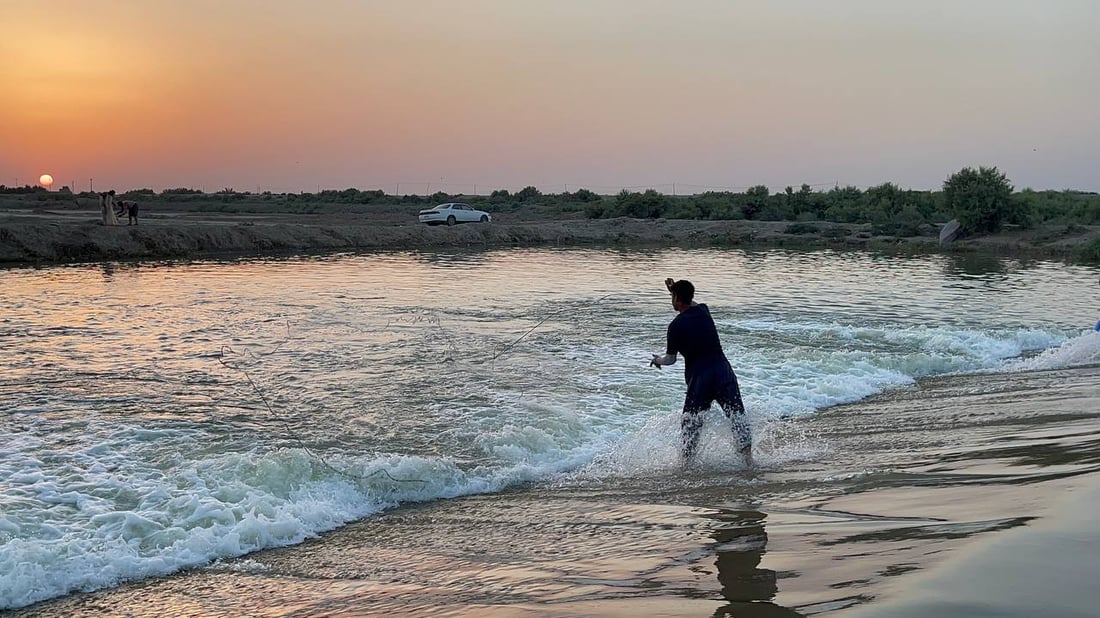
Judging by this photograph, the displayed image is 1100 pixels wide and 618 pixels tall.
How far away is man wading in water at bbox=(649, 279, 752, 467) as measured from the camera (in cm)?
814

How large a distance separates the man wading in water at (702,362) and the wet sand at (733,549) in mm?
494

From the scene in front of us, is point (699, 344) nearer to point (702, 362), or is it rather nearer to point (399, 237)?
point (702, 362)

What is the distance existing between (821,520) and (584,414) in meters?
5.17

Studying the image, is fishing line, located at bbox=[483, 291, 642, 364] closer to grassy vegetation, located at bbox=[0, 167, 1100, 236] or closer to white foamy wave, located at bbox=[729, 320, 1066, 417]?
white foamy wave, located at bbox=[729, 320, 1066, 417]

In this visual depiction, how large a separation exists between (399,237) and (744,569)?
40.6 meters

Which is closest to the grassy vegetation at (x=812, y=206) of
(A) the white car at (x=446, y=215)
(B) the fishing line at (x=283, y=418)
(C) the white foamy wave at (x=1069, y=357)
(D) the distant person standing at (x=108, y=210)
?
(A) the white car at (x=446, y=215)

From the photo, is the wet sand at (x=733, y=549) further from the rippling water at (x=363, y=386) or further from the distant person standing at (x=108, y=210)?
the distant person standing at (x=108, y=210)

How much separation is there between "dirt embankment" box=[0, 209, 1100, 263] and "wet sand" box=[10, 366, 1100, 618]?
28.4 meters

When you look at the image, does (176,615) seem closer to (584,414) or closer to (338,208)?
(584,414)

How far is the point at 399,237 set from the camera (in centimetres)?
4422

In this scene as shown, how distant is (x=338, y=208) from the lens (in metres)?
73.2

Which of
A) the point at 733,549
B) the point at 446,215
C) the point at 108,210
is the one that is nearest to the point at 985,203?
the point at 446,215

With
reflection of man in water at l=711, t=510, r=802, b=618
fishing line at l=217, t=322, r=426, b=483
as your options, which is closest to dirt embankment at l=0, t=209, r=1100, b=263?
fishing line at l=217, t=322, r=426, b=483

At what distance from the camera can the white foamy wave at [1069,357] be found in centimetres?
1377
